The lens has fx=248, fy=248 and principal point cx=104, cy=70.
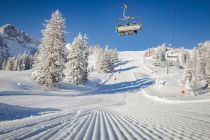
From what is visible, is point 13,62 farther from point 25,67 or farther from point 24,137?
point 24,137

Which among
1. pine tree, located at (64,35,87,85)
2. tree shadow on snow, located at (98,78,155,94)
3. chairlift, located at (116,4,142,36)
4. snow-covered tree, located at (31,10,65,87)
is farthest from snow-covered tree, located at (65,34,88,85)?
chairlift, located at (116,4,142,36)

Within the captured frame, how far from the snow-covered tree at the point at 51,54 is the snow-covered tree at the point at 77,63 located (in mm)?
11757

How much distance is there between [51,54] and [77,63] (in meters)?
13.9

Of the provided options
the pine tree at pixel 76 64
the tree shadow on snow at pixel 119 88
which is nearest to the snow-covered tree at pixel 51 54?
the pine tree at pixel 76 64

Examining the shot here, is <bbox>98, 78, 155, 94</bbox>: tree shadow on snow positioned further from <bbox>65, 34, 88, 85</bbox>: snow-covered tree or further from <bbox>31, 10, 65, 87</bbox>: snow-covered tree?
<bbox>31, 10, 65, 87</bbox>: snow-covered tree

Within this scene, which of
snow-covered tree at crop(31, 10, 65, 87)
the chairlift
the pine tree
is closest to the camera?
the chairlift

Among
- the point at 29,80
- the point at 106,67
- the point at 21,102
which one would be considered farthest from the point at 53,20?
the point at 106,67

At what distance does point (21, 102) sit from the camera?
29.0 metres

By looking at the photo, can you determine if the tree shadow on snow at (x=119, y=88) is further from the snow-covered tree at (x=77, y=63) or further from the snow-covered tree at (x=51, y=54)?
the snow-covered tree at (x=51, y=54)

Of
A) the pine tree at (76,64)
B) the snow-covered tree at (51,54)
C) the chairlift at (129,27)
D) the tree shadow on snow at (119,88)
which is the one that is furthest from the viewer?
the tree shadow on snow at (119,88)

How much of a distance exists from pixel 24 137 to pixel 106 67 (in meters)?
96.2

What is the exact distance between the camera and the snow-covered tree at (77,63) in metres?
57.7

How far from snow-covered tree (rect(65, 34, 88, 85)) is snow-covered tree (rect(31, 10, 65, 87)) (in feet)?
38.6

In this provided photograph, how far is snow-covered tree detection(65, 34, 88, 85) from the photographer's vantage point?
57.7m
